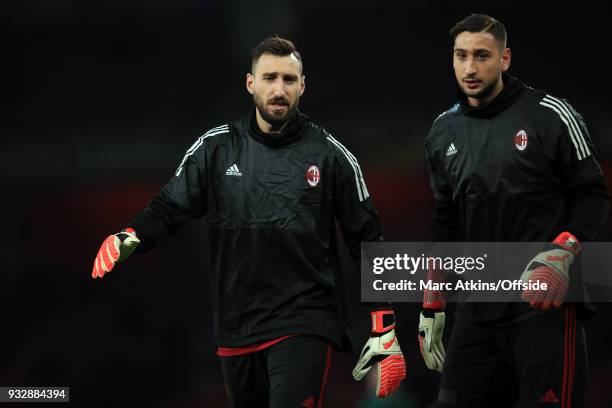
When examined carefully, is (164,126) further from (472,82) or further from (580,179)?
(580,179)

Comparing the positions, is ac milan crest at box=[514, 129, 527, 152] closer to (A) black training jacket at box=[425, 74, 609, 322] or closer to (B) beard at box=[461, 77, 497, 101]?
(A) black training jacket at box=[425, 74, 609, 322]

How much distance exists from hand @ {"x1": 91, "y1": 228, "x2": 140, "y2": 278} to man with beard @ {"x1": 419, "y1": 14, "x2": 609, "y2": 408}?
1197mm

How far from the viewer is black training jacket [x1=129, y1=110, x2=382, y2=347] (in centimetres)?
364

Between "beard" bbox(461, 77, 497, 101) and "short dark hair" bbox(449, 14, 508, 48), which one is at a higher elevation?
"short dark hair" bbox(449, 14, 508, 48)

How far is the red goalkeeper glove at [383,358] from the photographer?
3.68 meters

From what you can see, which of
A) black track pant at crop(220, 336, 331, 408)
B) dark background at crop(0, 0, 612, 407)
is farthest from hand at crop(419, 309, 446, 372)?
dark background at crop(0, 0, 612, 407)

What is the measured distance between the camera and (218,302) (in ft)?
12.3

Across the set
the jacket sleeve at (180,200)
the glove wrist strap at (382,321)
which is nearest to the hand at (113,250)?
the jacket sleeve at (180,200)

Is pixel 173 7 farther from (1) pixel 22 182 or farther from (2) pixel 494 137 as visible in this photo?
(2) pixel 494 137

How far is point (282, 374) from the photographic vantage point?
11.5 feet

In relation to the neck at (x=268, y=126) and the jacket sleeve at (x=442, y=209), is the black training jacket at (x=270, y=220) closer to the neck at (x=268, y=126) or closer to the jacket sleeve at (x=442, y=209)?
the neck at (x=268, y=126)

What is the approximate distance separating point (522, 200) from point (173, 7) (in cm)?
353

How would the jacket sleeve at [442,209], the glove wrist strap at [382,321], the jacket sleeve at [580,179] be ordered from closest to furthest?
the jacket sleeve at [580,179], the glove wrist strap at [382,321], the jacket sleeve at [442,209]

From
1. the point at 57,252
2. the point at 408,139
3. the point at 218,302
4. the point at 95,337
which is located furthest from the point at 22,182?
the point at 218,302
